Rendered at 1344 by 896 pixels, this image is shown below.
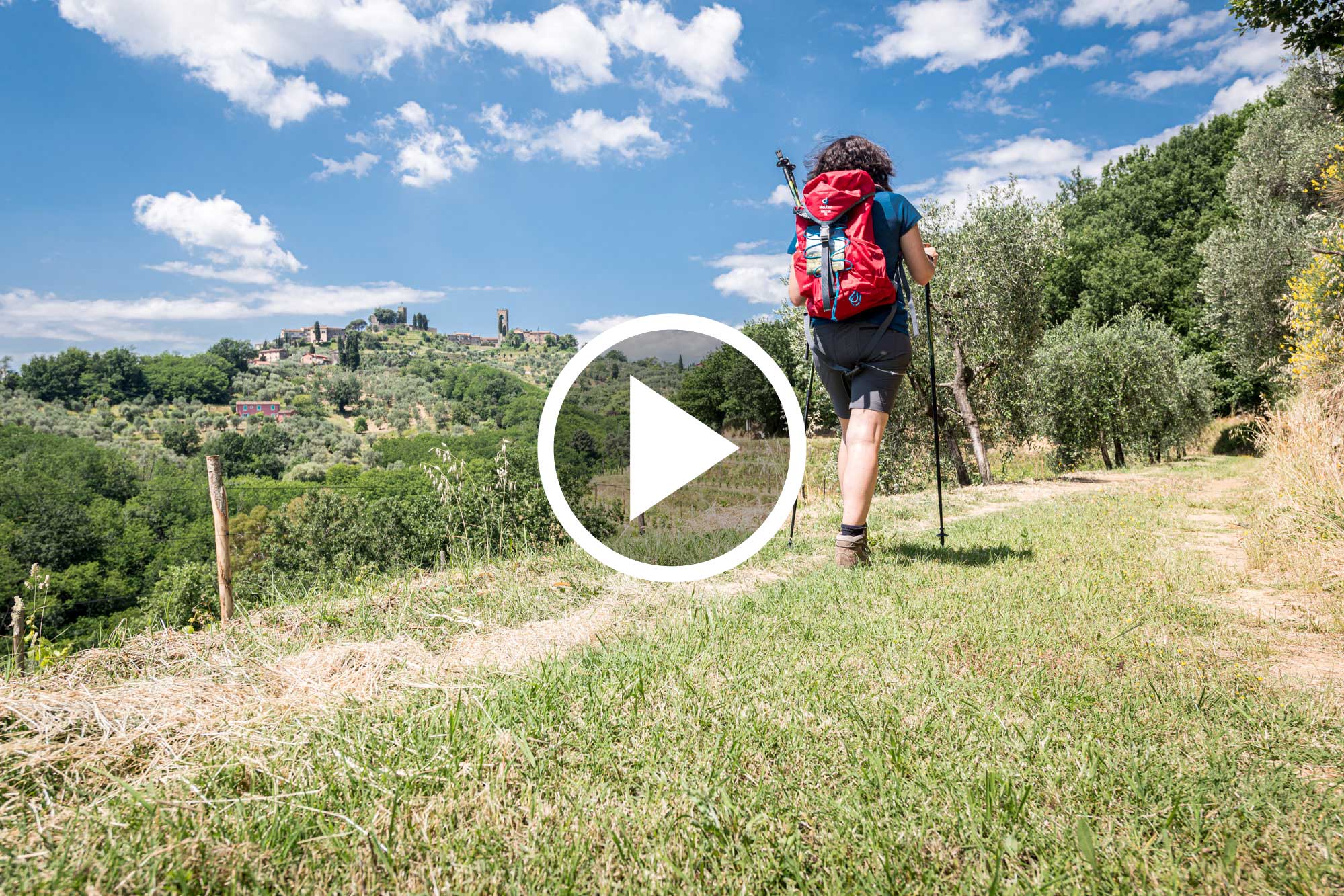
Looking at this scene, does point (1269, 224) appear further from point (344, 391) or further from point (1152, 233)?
point (344, 391)

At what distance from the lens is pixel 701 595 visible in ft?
13.5

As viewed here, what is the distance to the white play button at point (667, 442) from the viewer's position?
473 centimetres

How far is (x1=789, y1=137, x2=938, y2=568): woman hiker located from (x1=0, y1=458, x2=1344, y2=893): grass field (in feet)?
3.74

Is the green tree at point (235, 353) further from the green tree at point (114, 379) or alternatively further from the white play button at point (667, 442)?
the white play button at point (667, 442)

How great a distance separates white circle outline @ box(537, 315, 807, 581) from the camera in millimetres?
4484

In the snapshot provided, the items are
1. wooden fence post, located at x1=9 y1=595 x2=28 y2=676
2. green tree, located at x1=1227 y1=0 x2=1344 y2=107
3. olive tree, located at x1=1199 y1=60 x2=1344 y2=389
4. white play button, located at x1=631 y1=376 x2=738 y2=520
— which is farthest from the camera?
olive tree, located at x1=1199 y1=60 x2=1344 y2=389

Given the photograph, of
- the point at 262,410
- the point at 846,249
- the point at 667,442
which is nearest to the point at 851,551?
the point at 667,442

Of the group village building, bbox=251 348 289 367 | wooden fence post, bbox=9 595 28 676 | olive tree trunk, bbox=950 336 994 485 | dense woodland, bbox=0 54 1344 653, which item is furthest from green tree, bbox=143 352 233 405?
wooden fence post, bbox=9 595 28 676

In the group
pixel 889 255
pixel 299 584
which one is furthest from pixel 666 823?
pixel 299 584

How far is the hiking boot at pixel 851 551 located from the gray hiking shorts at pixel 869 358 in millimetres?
872

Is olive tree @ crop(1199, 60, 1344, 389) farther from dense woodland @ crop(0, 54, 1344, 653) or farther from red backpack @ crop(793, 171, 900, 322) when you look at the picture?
red backpack @ crop(793, 171, 900, 322)

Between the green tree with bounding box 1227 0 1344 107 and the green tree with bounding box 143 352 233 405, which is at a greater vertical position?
the green tree with bounding box 143 352 233 405

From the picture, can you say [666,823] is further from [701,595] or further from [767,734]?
[701,595]

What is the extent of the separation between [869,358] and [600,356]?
183cm
